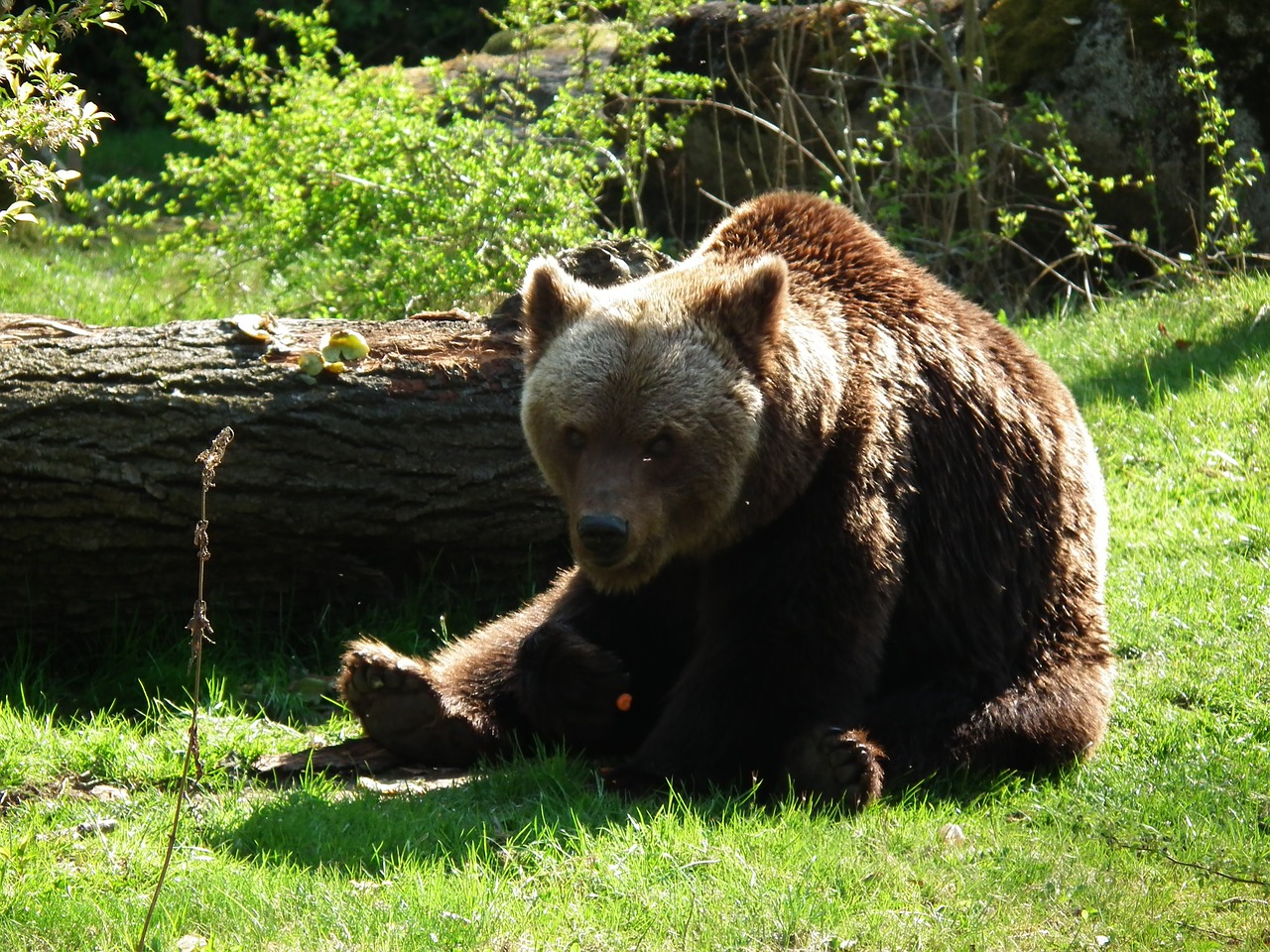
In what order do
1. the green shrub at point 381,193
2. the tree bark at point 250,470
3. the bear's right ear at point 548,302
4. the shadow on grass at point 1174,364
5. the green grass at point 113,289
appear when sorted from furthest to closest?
the green grass at point 113,289, the green shrub at point 381,193, the shadow on grass at point 1174,364, the tree bark at point 250,470, the bear's right ear at point 548,302

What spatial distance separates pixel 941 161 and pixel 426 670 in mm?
7700

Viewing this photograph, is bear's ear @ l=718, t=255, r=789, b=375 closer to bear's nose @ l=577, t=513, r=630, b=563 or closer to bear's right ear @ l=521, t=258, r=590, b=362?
bear's right ear @ l=521, t=258, r=590, b=362

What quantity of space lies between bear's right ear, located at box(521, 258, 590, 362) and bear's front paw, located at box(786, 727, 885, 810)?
1.88 m

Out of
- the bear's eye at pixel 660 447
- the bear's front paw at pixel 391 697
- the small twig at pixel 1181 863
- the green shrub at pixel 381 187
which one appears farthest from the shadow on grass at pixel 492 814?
the green shrub at pixel 381 187

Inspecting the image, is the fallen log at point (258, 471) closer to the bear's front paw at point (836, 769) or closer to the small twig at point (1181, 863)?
the bear's front paw at point (836, 769)

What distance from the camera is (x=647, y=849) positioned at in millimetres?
4770

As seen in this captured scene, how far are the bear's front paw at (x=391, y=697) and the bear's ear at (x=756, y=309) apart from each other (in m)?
1.88

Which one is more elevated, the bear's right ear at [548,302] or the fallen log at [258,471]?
the bear's right ear at [548,302]

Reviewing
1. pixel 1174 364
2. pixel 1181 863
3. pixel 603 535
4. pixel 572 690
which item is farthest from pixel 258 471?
pixel 1174 364

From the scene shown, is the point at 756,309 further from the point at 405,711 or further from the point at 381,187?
the point at 381,187

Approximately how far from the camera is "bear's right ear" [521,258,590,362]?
18.9ft

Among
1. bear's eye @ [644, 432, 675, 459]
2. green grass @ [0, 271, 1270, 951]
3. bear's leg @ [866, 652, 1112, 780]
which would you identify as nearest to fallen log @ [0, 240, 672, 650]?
green grass @ [0, 271, 1270, 951]

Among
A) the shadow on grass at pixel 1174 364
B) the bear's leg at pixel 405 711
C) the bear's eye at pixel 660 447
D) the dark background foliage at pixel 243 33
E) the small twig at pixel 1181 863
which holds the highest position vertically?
the dark background foliage at pixel 243 33

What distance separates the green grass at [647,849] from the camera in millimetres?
4242
